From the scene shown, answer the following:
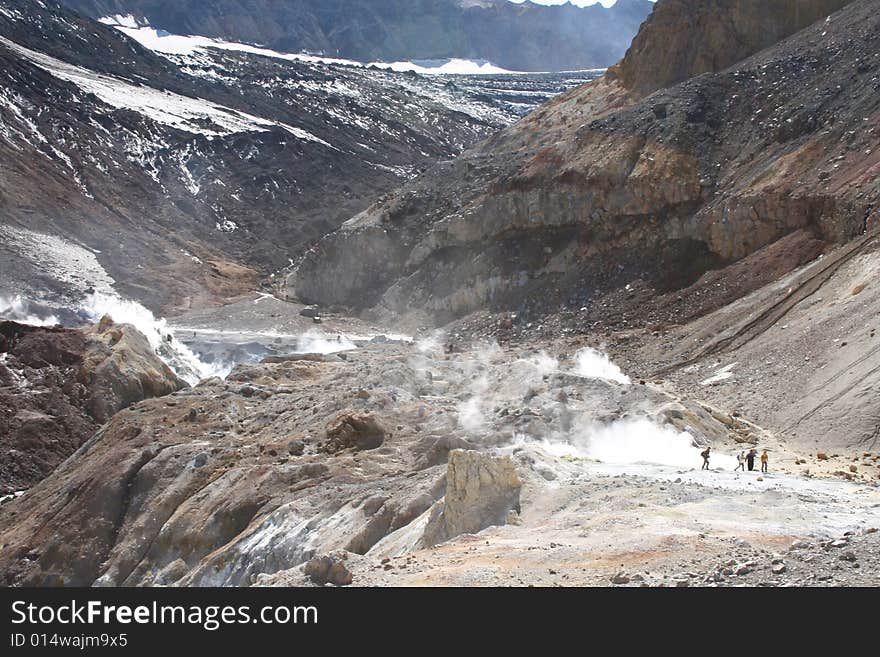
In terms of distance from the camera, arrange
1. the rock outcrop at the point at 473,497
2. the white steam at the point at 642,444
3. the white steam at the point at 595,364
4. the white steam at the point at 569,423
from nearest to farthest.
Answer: the rock outcrop at the point at 473,497 < the white steam at the point at 642,444 < the white steam at the point at 569,423 < the white steam at the point at 595,364

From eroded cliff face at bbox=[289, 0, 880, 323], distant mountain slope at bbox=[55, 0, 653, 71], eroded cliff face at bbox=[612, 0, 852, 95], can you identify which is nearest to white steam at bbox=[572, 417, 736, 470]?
eroded cliff face at bbox=[289, 0, 880, 323]

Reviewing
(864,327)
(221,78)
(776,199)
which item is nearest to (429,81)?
(221,78)

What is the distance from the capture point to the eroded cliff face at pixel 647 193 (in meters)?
25.6

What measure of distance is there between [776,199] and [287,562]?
19266 mm

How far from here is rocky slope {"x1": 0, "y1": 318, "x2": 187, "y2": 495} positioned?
21.3m

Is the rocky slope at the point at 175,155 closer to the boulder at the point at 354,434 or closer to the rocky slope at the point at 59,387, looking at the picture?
the rocky slope at the point at 59,387

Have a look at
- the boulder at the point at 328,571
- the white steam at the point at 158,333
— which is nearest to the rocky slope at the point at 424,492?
the boulder at the point at 328,571

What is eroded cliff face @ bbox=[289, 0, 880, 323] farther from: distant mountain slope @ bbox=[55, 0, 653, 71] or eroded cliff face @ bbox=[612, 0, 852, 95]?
distant mountain slope @ bbox=[55, 0, 653, 71]

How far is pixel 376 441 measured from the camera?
15.0 metres

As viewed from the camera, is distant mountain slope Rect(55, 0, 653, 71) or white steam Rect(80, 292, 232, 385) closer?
white steam Rect(80, 292, 232, 385)

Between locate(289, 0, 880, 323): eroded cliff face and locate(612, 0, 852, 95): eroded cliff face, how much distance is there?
1.36m

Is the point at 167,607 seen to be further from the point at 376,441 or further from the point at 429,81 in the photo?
the point at 429,81

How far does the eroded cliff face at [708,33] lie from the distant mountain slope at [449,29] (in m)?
119

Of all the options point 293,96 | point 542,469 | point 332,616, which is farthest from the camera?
point 293,96
